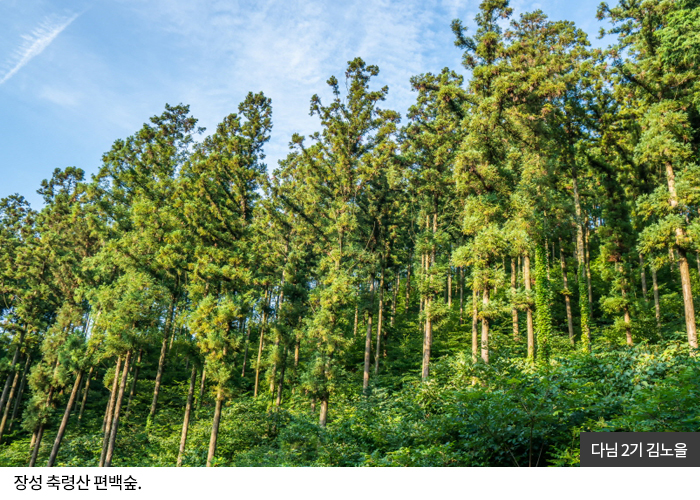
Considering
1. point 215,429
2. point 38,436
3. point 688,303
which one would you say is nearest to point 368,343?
point 215,429

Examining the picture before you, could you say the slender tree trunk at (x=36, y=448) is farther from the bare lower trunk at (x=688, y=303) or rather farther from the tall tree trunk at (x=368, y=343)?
the bare lower trunk at (x=688, y=303)

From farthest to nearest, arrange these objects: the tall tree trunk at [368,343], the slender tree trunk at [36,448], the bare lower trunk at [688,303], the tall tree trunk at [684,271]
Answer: the tall tree trunk at [368,343], the slender tree trunk at [36,448], the tall tree trunk at [684,271], the bare lower trunk at [688,303]

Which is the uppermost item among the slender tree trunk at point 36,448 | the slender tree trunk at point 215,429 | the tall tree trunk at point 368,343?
the tall tree trunk at point 368,343

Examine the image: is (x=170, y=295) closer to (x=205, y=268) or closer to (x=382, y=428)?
(x=205, y=268)

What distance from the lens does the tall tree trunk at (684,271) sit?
13.8 meters

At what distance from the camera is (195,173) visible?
69.9 ft

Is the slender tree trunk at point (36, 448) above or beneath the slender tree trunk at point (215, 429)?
beneath

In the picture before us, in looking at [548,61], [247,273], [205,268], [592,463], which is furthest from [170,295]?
[548,61]

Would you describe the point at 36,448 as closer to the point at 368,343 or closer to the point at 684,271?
the point at 368,343

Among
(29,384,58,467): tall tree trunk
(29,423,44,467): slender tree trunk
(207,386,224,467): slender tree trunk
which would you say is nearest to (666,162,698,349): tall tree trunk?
(207,386,224,467): slender tree trunk

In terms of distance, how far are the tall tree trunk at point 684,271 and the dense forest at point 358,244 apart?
0.09m

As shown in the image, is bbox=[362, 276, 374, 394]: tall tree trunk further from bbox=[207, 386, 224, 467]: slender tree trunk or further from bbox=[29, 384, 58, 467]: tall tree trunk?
bbox=[29, 384, 58, 467]: tall tree trunk

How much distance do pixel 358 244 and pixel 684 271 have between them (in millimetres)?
15255

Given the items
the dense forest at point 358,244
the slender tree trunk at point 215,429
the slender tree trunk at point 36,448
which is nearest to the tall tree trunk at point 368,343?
the dense forest at point 358,244
